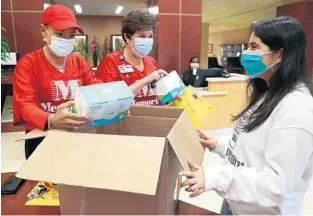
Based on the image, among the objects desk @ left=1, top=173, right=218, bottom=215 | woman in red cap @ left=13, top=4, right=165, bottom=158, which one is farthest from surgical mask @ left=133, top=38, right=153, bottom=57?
desk @ left=1, top=173, right=218, bottom=215

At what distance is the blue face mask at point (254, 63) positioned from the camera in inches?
37.1

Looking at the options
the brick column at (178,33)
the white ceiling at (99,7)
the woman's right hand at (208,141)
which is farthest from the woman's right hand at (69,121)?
the white ceiling at (99,7)

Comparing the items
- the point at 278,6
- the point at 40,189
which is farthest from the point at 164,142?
the point at 278,6

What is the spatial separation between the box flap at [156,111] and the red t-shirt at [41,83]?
1.50 ft

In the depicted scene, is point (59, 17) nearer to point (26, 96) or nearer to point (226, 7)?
point (26, 96)

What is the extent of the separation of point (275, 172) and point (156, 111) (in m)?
0.45

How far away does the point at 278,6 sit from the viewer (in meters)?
9.37

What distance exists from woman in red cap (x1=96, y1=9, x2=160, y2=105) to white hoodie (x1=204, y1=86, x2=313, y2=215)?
3.01ft

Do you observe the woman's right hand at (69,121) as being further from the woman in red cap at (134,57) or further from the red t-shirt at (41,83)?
the woman in red cap at (134,57)

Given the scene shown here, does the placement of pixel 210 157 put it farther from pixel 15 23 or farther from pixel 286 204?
pixel 15 23

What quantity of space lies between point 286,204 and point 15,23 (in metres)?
5.35

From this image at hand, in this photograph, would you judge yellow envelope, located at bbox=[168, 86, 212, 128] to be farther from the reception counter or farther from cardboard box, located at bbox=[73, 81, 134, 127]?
the reception counter

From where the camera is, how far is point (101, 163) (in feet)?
2.03

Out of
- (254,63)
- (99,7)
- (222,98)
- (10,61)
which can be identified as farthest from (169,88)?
(99,7)
